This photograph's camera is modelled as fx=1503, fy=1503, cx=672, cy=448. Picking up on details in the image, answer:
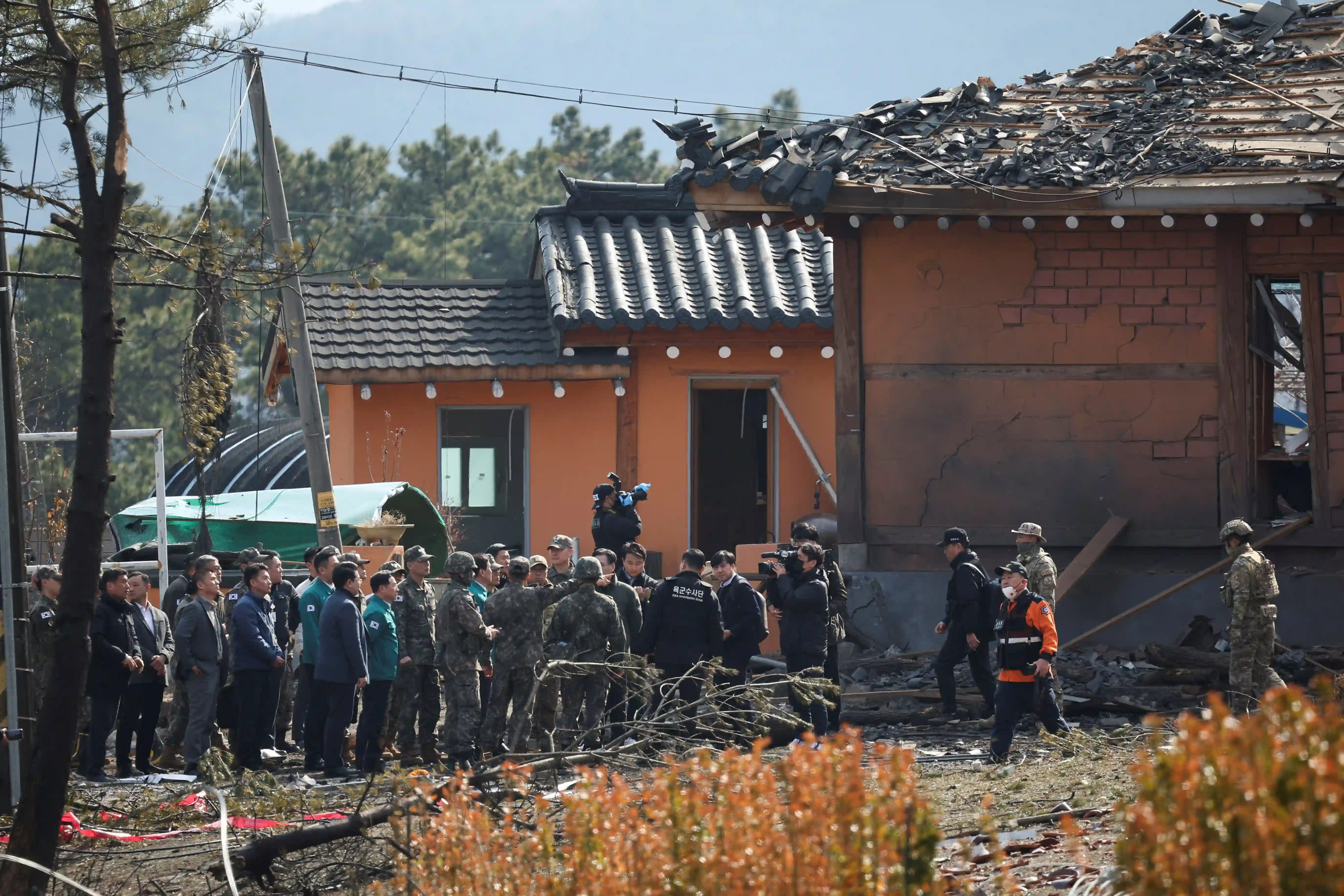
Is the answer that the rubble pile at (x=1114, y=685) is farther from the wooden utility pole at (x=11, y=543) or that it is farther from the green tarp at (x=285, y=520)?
the wooden utility pole at (x=11, y=543)

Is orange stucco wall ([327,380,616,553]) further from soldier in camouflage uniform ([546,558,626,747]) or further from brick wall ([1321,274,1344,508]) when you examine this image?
brick wall ([1321,274,1344,508])

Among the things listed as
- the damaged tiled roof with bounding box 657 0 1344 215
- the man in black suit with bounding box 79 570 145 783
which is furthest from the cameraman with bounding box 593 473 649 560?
the man in black suit with bounding box 79 570 145 783

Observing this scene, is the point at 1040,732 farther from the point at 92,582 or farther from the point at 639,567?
the point at 92,582

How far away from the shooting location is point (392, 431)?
1917cm

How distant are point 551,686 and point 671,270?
8.71m

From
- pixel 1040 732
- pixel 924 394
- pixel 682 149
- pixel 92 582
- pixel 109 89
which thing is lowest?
pixel 1040 732

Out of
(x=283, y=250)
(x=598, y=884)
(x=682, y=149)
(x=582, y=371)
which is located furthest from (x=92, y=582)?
(x=582, y=371)

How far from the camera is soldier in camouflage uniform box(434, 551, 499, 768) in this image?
11.3m

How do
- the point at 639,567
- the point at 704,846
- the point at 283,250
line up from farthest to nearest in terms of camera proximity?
1. the point at 639,567
2. the point at 283,250
3. the point at 704,846

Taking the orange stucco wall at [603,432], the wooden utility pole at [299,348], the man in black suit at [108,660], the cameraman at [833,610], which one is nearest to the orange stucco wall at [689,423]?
the orange stucco wall at [603,432]

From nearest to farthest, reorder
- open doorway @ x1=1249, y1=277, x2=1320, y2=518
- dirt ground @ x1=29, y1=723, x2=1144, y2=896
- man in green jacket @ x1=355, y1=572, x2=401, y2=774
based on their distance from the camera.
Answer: dirt ground @ x1=29, y1=723, x2=1144, y2=896, man in green jacket @ x1=355, y1=572, x2=401, y2=774, open doorway @ x1=1249, y1=277, x2=1320, y2=518

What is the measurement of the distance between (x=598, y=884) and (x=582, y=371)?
14392mm

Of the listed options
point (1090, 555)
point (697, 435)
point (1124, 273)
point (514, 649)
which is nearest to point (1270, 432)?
point (1124, 273)

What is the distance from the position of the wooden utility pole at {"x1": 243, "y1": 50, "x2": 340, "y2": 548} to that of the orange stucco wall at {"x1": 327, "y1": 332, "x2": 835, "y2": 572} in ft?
15.1
